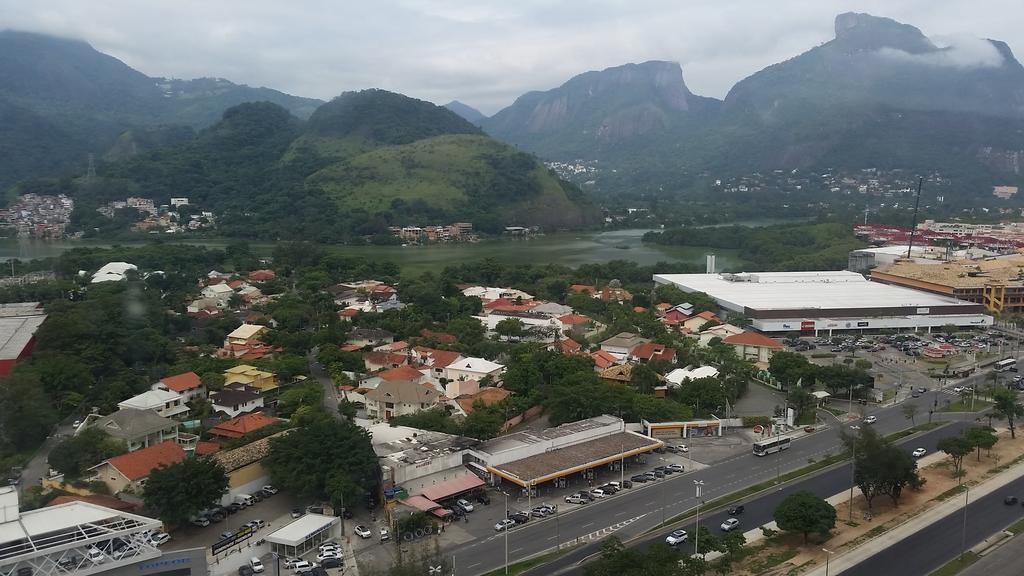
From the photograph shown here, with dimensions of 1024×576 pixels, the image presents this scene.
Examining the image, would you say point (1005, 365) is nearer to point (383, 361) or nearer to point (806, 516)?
point (806, 516)

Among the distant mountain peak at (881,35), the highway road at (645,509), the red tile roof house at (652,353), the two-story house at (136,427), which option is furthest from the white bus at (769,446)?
the distant mountain peak at (881,35)

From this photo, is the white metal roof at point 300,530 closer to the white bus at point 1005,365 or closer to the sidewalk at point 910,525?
the sidewalk at point 910,525

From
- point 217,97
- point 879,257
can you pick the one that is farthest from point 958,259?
point 217,97

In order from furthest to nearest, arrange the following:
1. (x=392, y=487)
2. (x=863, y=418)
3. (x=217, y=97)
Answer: (x=217, y=97) → (x=863, y=418) → (x=392, y=487)

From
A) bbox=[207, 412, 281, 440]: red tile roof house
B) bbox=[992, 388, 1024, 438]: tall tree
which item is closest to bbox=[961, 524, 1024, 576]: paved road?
bbox=[992, 388, 1024, 438]: tall tree

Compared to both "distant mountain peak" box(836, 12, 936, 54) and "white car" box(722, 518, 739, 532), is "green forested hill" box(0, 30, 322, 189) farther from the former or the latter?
"distant mountain peak" box(836, 12, 936, 54)

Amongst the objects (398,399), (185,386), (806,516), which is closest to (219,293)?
(185,386)

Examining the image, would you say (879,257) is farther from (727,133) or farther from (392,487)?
(727,133)
